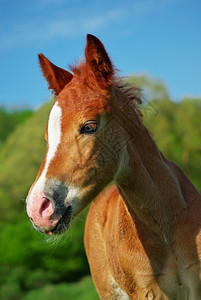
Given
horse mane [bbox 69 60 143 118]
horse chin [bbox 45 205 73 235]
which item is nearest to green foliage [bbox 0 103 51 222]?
horse mane [bbox 69 60 143 118]

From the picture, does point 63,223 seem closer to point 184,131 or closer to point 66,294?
point 66,294

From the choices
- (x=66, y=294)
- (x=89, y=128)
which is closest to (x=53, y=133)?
(x=89, y=128)

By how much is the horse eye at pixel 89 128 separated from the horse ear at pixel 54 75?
76 centimetres

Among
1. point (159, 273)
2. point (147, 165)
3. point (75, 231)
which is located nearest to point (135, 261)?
point (159, 273)

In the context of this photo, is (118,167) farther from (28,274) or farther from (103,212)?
(28,274)

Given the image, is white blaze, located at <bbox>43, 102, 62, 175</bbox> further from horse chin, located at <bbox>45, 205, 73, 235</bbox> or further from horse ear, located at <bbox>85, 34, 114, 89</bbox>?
horse ear, located at <bbox>85, 34, 114, 89</bbox>

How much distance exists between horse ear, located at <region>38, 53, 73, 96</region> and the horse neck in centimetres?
85

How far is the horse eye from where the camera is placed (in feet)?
11.2

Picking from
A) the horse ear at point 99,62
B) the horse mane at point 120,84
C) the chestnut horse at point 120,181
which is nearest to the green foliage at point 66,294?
the chestnut horse at point 120,181

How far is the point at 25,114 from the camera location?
67938 mm

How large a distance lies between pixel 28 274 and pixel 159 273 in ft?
93.1

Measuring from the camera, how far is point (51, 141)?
133 inches

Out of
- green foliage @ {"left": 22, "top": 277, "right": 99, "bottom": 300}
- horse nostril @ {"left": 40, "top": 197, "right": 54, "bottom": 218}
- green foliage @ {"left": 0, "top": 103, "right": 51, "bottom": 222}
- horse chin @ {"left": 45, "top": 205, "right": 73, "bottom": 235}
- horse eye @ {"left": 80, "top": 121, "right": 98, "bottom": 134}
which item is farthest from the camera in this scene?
green foliage @ {"left": 0, "top": 103, "right": 51, "bottom": 222}

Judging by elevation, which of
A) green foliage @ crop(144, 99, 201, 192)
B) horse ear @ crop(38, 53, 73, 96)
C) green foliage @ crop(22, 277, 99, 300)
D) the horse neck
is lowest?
green foliage @ crop(22, 277, 99, 300)
